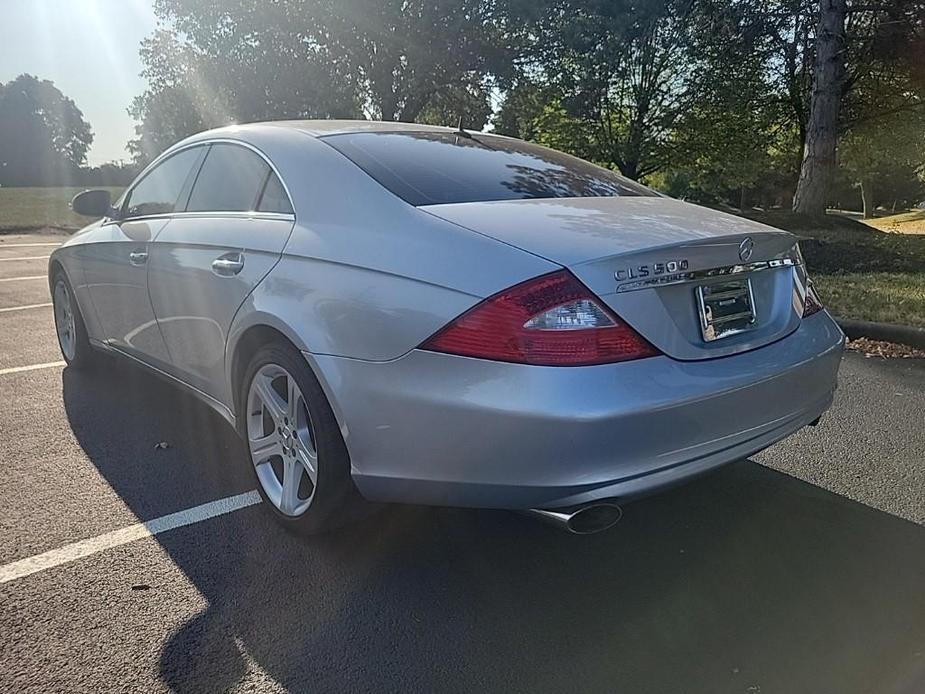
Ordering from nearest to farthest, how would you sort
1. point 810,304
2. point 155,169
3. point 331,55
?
point 810,304
point 155,169
point 331,55

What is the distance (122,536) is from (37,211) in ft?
72.4

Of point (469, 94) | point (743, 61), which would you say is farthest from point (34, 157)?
point (743, 61)

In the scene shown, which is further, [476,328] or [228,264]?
[228,264]

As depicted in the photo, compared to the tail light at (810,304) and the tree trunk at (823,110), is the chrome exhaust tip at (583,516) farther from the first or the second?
the tree trunk at (823,110)

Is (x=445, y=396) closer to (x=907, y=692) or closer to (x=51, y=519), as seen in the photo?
(x=907, y=692)

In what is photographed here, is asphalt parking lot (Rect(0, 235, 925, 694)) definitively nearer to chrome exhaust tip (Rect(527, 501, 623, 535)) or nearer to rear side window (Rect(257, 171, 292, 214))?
chrome exhaust tip (Rect(527, 501, 623, 535))

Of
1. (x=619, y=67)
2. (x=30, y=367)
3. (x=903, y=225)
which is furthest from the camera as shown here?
(x=903, y=225)

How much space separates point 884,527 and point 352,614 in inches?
78.6

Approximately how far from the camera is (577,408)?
203 cm

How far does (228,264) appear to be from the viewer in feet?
9.89

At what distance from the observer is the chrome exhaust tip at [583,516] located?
84.4 inches

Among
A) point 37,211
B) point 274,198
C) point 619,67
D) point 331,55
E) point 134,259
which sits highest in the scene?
point 331,55

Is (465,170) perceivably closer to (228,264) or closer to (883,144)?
(228,264)

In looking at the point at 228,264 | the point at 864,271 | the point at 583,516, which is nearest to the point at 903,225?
the point at 864,271
